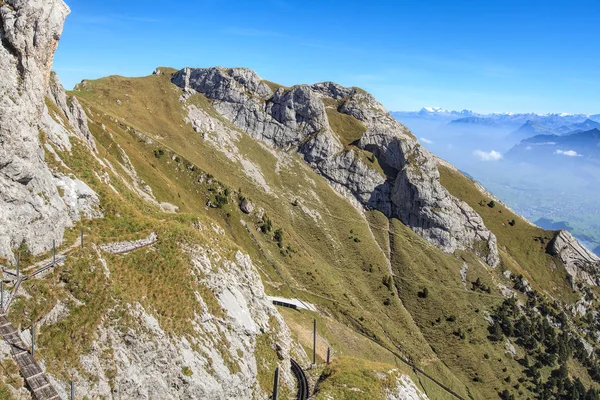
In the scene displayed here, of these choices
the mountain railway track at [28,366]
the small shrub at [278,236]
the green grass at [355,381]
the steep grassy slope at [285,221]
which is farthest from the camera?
the small shrub at [278,236]

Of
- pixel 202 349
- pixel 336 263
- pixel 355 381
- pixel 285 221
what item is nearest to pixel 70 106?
pixel 202 349

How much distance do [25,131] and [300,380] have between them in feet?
142

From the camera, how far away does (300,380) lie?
2040 inches

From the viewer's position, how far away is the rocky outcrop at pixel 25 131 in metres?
36.2

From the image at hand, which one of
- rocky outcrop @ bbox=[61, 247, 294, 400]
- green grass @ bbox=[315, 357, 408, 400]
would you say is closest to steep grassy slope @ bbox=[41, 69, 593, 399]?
green grass @ bbox=[315, 357, 408, 400]

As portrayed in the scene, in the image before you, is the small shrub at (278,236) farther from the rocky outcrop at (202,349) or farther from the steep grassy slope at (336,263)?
the rocky outcrop at (202,349)

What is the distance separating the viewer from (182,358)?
3728 centimetres

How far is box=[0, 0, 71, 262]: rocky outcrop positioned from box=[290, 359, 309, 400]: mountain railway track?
33.3 metres

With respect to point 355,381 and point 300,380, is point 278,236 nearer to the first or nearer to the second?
point 300,380

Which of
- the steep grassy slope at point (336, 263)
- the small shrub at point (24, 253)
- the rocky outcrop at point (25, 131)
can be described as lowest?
the steep grassy slope at point (336, 263)

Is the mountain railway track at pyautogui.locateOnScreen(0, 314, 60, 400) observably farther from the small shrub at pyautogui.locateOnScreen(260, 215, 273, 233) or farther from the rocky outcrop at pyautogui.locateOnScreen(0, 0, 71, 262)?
the small shrub at pyautogui.locateOnScreen(260, 215, 273, 233)

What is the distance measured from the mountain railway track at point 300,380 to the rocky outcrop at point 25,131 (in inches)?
1309

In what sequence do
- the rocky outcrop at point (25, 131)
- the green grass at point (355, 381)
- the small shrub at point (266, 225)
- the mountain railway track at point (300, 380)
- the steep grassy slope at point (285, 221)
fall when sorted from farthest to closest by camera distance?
1. the small shrub at point (266, 225)
2. the steep grassy slope at point (285, 221)
3. the mountain railway track at point (300, 380)
4. the green grass at point (355, 381)
5. the rocky outcrop at point (25, 131)

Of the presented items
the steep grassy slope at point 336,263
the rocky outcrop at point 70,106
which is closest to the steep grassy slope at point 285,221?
the steep grassy slope at point 336,263
